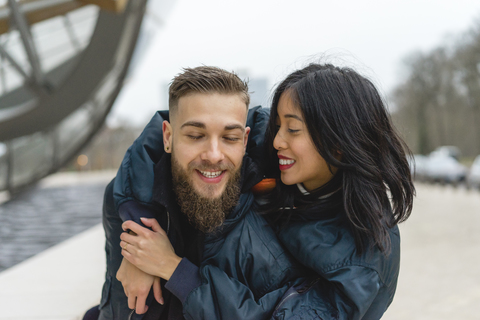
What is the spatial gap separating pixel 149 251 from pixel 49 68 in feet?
58.9

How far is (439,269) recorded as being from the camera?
7.20 metres

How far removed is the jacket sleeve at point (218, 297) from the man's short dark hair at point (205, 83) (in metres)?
0.95

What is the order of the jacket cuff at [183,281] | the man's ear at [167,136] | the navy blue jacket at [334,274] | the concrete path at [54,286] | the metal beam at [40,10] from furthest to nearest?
Result: the metal beam at [40,10] < the concrete path at [54,286] < the man's ear at [167,136] < the jacket cuff at [183,281] < the navy blue jacket at [334,274]

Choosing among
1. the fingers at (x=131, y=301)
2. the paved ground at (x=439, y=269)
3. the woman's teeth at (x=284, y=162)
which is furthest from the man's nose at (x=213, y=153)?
the paved ground at (x=439, y=269)

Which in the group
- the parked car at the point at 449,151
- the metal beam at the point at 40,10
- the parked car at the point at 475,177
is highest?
the parked car at the point at 449,151

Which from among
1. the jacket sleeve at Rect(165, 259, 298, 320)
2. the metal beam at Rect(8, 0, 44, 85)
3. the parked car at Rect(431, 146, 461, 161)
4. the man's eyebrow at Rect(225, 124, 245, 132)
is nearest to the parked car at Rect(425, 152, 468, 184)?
the parked car at Rect(431, 146, 461, 161)

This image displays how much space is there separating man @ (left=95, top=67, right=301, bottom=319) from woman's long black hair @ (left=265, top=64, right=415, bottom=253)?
0.98 ft

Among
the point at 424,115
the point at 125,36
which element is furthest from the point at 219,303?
the point at 424,115

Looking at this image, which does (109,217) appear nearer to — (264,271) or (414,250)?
(264,271)

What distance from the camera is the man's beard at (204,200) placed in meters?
2.32

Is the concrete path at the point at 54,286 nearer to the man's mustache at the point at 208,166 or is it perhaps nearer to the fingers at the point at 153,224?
the fingers at the point at 153,224

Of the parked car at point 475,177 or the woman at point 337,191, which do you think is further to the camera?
the parked car at point 475,177

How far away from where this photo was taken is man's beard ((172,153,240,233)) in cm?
232

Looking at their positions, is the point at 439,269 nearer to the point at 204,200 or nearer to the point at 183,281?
the point at 204,200
